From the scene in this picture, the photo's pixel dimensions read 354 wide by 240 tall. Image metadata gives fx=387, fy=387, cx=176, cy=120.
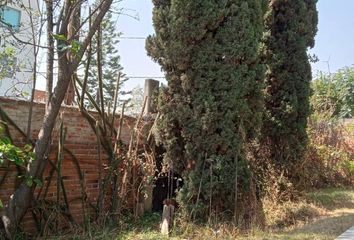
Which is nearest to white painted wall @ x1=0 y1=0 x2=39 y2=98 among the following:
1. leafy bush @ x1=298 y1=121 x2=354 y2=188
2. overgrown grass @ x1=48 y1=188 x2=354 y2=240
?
overgrown grass @ x1=48 y1=188 x2=354 y2=240

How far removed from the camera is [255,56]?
6004mm

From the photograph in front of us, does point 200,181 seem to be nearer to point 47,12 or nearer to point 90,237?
point 90,237

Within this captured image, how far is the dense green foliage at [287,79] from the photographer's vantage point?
7.89 meters

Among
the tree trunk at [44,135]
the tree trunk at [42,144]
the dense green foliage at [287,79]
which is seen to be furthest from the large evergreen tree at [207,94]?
the dense green foliage at [287,79]

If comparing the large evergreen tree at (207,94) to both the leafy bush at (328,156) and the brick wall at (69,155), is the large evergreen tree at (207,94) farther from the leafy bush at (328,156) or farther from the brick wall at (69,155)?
the leafy bush at (328,156)

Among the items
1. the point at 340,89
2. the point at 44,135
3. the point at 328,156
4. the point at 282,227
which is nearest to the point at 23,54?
the point at 44,135

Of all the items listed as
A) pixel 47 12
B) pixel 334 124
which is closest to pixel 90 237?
pixel 47 12

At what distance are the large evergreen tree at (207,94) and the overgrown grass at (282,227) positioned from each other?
454mm

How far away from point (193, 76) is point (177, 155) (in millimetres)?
1255

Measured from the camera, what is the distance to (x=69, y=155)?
577 centimetres

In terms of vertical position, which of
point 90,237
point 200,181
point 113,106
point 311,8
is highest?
point 311,8

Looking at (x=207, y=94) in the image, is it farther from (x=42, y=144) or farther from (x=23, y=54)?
(x=23, y=54)

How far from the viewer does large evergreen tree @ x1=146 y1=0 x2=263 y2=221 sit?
574 cm

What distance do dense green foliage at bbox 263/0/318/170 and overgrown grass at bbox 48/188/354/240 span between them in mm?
1085
